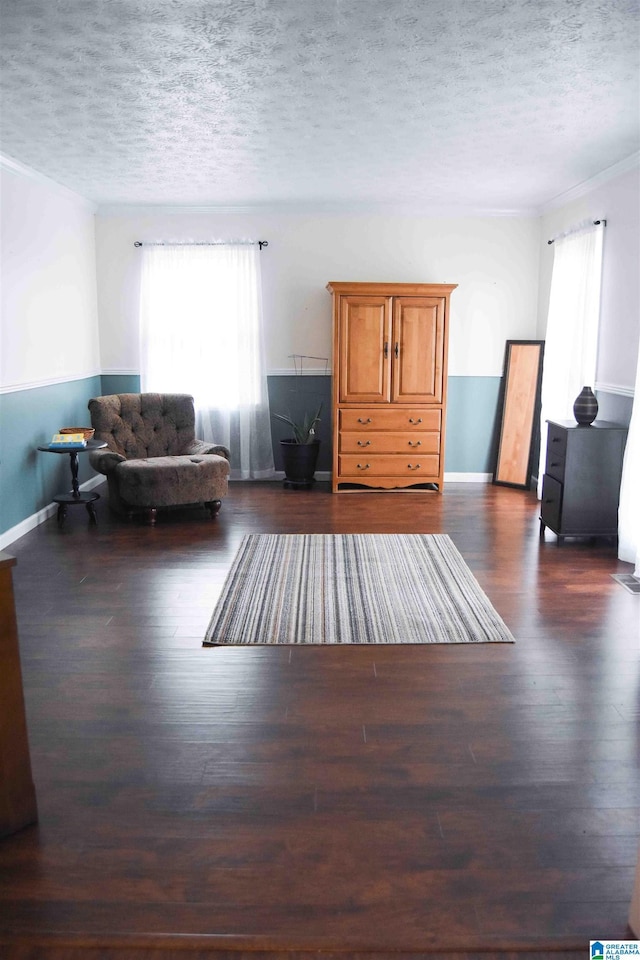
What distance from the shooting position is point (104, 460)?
17.5 ft

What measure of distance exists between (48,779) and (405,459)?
14.6 ft

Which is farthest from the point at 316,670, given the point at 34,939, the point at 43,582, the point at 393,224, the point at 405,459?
the point at 393,224

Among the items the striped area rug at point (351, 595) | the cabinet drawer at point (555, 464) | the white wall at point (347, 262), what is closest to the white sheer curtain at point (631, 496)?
the cabinet drawer at point (555, 464)

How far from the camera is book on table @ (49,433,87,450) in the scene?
5007 mm

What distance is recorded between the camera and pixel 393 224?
651cm

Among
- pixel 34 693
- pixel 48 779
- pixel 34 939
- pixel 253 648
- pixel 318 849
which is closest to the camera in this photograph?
pixel 34 939

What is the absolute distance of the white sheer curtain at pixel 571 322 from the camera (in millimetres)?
5203

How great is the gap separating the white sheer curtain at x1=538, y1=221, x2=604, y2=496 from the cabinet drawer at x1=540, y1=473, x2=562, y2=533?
0.52 metres

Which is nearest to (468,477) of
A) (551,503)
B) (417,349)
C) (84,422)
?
(417,349)

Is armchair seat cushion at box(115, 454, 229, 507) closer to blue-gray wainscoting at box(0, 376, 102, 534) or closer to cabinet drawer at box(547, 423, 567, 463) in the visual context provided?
blue-gray wainscoting at box(0, 376, 102, 534)

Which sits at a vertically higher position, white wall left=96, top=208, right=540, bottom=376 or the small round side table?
white wall left=96, top=208, right=540, bottom=376

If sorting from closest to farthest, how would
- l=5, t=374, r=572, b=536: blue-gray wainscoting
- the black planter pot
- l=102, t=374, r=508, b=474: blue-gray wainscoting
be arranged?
1. l=5, t=374, r=572, b=536: blue-gray wainscoting
2. the black planter pot
3. l=102, t=374, r=508, b=474: blue-gray wainscoting

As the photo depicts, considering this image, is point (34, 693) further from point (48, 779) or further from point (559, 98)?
point (559, 98)

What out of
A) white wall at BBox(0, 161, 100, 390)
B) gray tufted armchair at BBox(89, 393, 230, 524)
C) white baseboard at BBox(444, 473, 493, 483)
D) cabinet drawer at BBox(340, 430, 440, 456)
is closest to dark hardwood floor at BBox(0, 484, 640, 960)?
gray tufted armchair at BBox(89, 393, 230, 524)
